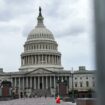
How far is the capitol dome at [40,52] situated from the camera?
15561 cm

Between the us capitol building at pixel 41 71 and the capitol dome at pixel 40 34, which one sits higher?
Result: the capitol dome at pixel 40 34

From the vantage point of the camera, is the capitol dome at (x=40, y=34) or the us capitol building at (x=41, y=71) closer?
the us capitol building at (x=41, y=71)

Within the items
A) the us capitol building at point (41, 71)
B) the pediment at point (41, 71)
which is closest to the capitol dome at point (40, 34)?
the us capitol building at point (41, 71)

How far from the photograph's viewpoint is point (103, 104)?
6.68 ft

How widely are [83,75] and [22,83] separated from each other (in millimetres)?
25563

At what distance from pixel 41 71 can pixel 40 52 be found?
8155 millimetres

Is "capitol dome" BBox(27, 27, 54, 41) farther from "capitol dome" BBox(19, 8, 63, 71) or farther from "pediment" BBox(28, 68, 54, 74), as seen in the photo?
"pediment" BBox(28, 68, 54, 74)

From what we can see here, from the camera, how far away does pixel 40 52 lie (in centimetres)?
15512

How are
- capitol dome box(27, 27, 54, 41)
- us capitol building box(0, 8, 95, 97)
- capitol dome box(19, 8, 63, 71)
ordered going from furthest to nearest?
capitol dome box(27, 27, 54, 41) < capitol dome box(19, 8, 63, 71) < us capitol building box(0, 8, 95, 97)

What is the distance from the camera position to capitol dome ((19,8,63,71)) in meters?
156

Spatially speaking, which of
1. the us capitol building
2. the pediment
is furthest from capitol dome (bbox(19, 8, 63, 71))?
the pediment

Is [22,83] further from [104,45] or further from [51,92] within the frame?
[104,45]

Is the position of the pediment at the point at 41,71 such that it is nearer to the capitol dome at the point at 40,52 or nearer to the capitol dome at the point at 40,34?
the capitol dome at the point at 40,52

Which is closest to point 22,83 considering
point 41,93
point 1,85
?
point 41,93
